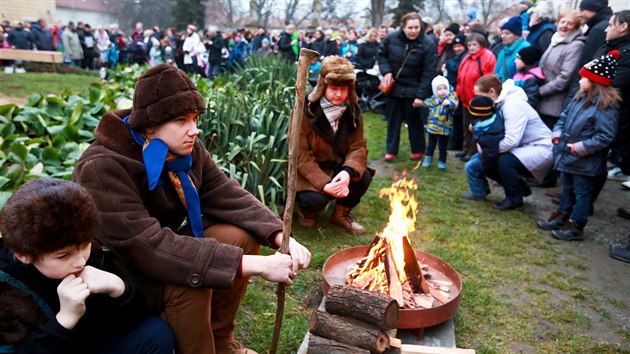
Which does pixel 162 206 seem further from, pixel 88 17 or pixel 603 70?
pixel 88 17

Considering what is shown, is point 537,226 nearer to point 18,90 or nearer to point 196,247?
point 196,247

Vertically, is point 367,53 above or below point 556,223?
above

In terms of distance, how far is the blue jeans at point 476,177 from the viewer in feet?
17.9

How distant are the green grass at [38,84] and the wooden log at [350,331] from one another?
30.1 feet

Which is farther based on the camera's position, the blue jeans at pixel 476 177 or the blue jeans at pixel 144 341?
the blue jeans at pixel 476 177

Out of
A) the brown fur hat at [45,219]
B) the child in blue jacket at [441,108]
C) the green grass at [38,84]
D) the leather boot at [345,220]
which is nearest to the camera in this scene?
the brown fur hat at [45,219]

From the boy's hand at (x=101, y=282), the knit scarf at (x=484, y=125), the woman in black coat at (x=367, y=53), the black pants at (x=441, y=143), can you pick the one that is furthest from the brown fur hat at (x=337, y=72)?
the woman in black coat at (x=367, y=53)

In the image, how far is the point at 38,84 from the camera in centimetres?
1168

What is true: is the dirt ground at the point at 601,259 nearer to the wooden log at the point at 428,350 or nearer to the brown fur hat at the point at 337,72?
the wooden log at the point at 428,350

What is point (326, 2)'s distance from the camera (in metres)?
37.8

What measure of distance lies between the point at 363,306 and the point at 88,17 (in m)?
55.5

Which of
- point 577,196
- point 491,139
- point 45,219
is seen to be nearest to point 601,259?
point 577,196

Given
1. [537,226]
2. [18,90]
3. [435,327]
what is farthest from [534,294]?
[18,90]

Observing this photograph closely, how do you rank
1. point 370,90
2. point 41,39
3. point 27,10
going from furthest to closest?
point 27,10
point 41,39
point 370,90
